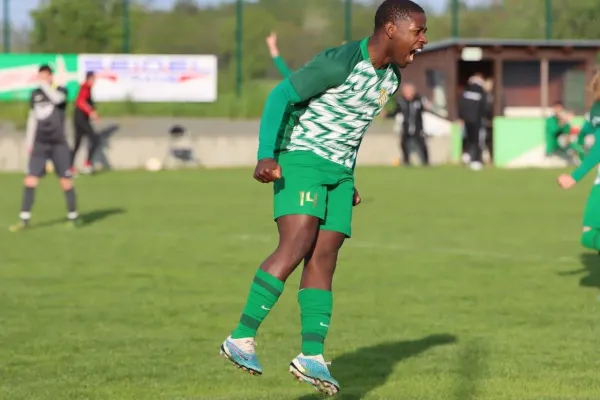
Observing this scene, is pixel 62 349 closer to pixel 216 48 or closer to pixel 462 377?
pixel 462 377

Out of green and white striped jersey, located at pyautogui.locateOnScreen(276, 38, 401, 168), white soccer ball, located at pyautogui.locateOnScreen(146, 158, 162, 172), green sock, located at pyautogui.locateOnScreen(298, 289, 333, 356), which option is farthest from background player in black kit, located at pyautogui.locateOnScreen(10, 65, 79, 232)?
white soccer ball, located at pyautogui.locateOnScreen(146, 158, 162, 172)

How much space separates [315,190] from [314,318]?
63cm

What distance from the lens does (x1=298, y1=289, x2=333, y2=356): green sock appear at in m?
6.30

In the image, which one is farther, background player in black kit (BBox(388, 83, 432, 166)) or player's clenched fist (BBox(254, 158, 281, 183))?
background player in black kit (BBox(388, 83, 432, 166))

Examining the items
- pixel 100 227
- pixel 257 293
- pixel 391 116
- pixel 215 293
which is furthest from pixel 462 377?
pixel 391 116

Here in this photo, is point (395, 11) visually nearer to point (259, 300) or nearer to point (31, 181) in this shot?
point (259, 300)

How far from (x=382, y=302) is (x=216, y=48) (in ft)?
89.0

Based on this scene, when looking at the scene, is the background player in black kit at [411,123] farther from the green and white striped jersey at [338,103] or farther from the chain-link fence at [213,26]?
the green and white striped jersey at [338,103]

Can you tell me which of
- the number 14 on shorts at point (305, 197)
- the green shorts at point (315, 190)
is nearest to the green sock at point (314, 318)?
the green shorts at point (315, 190)

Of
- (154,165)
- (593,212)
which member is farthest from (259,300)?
(154,165)

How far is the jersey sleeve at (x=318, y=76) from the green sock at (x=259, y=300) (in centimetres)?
88

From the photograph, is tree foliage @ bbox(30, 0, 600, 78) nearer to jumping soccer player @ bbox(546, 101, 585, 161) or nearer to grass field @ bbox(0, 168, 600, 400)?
jumping soccer player @ bbox(546, 101, 585, 161)

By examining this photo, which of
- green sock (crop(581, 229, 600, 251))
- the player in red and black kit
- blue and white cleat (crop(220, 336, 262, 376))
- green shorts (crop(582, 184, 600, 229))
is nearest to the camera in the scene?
blue and white cleat (crop(220, 336, 262, 376))

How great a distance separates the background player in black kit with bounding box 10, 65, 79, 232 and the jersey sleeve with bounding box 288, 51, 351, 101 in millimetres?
11337
